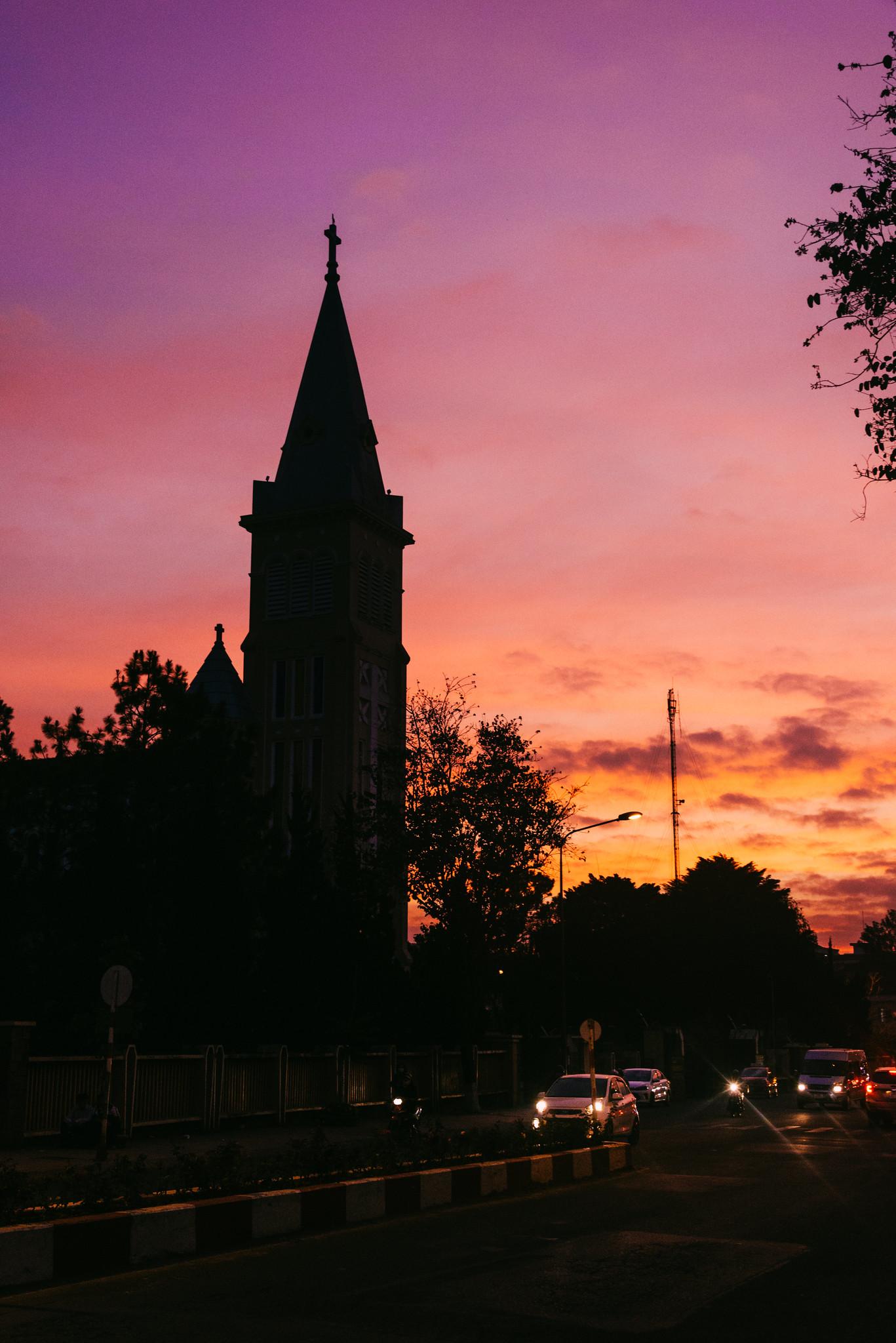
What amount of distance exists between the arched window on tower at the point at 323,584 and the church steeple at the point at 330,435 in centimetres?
389

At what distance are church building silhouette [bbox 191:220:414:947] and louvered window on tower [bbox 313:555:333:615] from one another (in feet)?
0.26

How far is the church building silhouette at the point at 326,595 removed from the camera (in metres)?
90.6

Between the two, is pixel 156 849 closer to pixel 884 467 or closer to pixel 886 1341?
pixel 884 467

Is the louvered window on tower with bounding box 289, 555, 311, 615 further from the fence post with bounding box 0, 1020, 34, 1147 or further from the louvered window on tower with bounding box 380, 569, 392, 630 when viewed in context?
the fence post with bounding box 0, 1020, 34, 1147

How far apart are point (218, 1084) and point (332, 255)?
260 feet

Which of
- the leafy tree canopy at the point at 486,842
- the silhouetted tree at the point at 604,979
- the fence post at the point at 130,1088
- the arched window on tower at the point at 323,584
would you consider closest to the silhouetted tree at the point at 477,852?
the leafy tree canopy at the point at 486,842

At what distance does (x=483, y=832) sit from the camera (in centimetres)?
4172

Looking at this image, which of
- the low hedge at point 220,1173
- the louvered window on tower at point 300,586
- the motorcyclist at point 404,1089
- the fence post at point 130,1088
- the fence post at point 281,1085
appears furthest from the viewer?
the louvered window on tower at point 300,586

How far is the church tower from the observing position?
3580 inches

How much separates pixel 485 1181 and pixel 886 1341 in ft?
27.7

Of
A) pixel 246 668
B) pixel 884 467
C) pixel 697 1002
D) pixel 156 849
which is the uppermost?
pixel 246 668

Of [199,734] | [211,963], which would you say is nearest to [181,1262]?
[211,963]

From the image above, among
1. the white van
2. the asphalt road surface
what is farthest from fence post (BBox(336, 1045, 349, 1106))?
the asphalt road surface

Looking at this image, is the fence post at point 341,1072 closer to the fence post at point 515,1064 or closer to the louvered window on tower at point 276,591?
the fence post at point 515,1064
